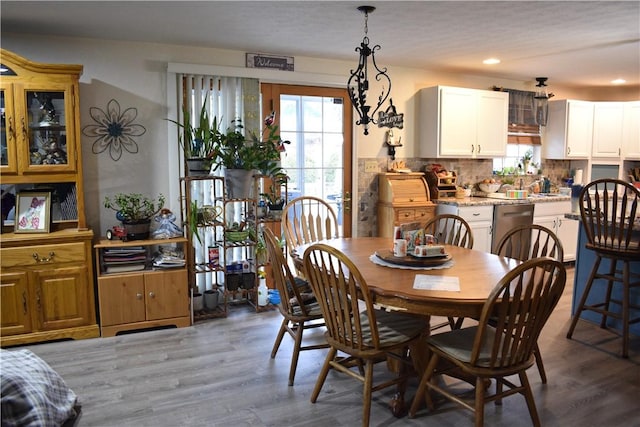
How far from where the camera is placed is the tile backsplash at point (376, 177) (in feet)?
16.5

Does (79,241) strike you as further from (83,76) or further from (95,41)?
(95,41)

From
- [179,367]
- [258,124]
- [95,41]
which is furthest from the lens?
[258,124]

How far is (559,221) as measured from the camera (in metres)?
5.65

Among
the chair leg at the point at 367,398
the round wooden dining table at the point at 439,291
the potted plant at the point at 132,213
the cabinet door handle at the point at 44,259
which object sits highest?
the potted plant at the point at 132,213

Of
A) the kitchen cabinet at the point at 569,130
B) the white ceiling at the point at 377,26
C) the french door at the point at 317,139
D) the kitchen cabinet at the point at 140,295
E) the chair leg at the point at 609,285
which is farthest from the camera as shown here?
the kitchen cabinet at the point at 569,130

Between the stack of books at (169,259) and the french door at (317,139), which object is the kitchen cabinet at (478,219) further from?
the stack of books at (169,259)

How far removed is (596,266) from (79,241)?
3759 millimetres

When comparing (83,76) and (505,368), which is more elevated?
(83,76)

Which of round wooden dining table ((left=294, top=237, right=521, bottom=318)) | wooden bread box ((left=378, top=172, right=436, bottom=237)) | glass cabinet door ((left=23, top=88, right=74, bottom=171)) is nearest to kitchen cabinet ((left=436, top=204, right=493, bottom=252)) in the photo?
wooden bread box ((left=378, top=172, right=436, bottom=237))

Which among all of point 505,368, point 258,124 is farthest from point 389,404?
point 258,124

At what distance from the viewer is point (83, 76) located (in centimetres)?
380

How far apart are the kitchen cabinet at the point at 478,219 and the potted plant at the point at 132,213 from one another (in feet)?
9.59

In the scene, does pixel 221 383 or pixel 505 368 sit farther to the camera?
pixel 221 383

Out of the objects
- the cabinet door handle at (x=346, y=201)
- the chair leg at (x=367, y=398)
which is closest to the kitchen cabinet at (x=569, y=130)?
the cabinet door handle at (x=346, y=201)
